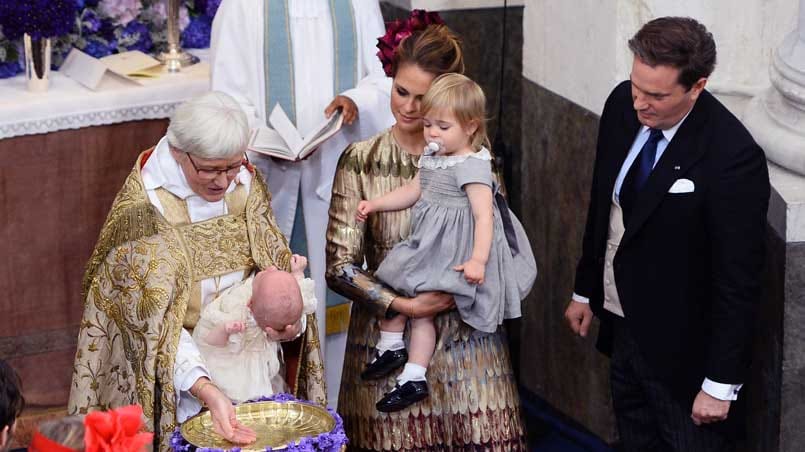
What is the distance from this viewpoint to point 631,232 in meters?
3.98

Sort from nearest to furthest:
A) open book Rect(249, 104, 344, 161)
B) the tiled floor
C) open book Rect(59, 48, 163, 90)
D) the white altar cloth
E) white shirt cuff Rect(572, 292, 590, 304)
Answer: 1. white shirt cuff Rect(572, 292, 590, 304)
2. open book Rect(249, 104, 344, 161)
3. the white altar cloth
4. the tiled floor
5. open book Rect(59, 48, 163, 90)

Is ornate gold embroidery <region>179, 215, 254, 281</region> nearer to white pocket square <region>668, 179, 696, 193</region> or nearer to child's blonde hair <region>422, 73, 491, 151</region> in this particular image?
child's blonde hair <region>422, 73, 491, 151</region>

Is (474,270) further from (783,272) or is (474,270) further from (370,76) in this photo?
(370,76)

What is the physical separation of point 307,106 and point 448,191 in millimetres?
1357

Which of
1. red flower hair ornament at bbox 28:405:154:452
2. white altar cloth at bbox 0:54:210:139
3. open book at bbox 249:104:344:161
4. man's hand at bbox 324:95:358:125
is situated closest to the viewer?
red flower hair ornament at bbox 28:405:154:452

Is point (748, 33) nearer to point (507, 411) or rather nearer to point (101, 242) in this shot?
point (507, 411)

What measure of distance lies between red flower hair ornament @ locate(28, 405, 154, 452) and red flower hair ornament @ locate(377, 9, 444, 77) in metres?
1.64

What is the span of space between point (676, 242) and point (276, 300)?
119cm

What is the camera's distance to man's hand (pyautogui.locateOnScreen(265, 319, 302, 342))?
3873 millimetres

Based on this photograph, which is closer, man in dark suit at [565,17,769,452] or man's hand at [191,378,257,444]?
man's hand at [191,378,257,444]

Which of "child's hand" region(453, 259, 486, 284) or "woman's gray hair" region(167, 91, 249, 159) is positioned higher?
"woman's gray hair" region(167, 91, 249, 159)

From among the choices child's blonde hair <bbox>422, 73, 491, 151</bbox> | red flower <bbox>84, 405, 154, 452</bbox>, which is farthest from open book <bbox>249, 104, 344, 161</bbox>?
red flower <bbox>84, 405, 154, 452</bbox>

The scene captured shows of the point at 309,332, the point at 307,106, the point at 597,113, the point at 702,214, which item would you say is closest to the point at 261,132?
the point at 307,106

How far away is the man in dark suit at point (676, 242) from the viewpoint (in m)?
3.78
